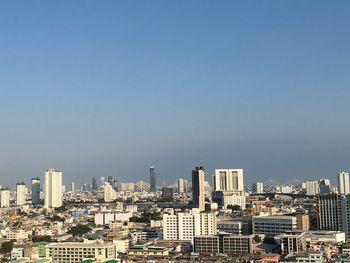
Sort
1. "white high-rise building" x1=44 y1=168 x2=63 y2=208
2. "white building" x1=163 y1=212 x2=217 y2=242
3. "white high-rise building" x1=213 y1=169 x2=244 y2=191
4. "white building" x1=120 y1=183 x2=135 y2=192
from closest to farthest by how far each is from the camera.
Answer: "white building" x1=163 y1=212 x2=217 y2=242 → "white high-rise building" x1=213 y1=169 x2=244 y2=191 → "white high-rise building" x1=44 y1=168 x2=63 y2=208 → "white building" x1=120 y1=183 x2=135 y2=192

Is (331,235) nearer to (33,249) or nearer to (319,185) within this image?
(33,249)

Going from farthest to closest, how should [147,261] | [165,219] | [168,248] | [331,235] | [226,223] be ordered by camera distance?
[226,223] < [165,219] < [331,235] < [168,248] < [147,261]

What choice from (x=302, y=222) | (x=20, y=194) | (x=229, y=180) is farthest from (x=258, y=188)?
(x=302, y=222)

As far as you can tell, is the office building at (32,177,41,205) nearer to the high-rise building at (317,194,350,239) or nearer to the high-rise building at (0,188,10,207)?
the high-rise building at (0,188,10,207)

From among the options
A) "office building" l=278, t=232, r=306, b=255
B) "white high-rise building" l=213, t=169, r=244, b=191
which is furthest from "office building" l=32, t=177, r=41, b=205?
"office building" l=278, t=232, r=306, b=255

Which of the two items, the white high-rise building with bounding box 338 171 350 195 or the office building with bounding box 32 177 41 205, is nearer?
the white high-rise building with bounding box 338 171 350 195

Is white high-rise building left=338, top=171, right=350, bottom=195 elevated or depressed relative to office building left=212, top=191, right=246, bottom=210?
elevated

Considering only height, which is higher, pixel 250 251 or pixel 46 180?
pixel 46 180

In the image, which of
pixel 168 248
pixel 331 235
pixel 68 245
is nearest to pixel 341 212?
pixel 331 235
